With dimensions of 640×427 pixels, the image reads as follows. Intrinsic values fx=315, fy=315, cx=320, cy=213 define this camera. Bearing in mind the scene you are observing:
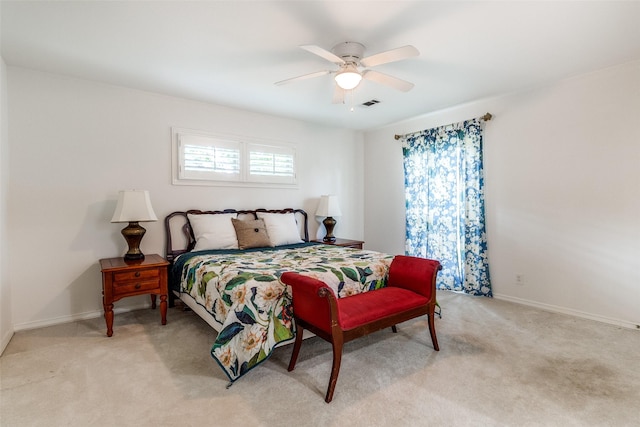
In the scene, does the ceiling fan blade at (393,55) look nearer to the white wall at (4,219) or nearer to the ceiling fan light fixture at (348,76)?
the ceiling fan light fixture at (348,76)

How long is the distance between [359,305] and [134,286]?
218 centimetres

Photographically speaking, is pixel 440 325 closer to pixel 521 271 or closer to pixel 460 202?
pixel 521 271

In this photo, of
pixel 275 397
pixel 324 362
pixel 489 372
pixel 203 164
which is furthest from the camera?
pixel 203 164

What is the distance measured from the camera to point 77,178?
10.9 feet

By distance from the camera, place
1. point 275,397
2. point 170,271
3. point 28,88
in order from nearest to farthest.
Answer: point 275,397
point 28,88
point 170,271

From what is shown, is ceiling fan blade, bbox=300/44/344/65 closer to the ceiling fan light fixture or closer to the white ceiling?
the ceiling fan light fixture

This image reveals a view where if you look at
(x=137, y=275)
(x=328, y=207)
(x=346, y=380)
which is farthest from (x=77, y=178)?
(x=346, y=380)

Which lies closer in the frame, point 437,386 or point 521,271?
point 437,386

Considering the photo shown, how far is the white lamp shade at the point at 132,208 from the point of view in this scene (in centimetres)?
314

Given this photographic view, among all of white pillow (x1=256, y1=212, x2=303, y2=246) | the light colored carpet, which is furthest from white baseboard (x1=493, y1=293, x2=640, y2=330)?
white pillow (x1=256, y1=212, x2=303, y2=246)

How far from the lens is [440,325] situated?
3131 mm

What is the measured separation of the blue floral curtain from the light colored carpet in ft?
3.90

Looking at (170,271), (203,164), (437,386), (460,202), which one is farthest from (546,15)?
(170,271)

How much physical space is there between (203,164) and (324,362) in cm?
292
